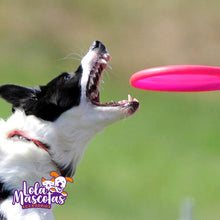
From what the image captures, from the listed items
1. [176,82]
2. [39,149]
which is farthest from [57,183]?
[176,82]

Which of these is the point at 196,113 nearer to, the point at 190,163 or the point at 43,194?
the point at 190,163

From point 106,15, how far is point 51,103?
19.0m

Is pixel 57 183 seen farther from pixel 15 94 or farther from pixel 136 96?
pixel 136 96

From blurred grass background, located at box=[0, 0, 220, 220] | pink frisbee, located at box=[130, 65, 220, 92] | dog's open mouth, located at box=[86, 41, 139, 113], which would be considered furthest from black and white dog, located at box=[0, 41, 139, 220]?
blurred grass background, located at box=[0, 0, 220, 220]

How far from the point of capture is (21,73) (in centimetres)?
2336

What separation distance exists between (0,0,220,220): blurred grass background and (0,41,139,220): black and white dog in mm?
4234

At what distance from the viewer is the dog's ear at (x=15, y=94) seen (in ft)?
26.0

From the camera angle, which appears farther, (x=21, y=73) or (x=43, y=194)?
(x=21, y=73)

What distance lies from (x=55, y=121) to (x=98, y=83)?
1.86ft

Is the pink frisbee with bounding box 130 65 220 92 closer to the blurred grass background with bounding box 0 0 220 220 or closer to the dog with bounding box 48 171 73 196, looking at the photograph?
the dog with bounding box 48 171 73 196

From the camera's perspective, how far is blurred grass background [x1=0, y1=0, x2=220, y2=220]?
15.8 meters

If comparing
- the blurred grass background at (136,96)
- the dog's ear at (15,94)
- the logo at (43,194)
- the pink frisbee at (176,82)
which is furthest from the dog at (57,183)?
the blurred grass background at (136,96)

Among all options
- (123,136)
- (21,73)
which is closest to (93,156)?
(123,136)

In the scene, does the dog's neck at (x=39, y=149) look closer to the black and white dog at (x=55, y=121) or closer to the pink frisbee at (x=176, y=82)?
the black and white dog at (x=55, y=121)
